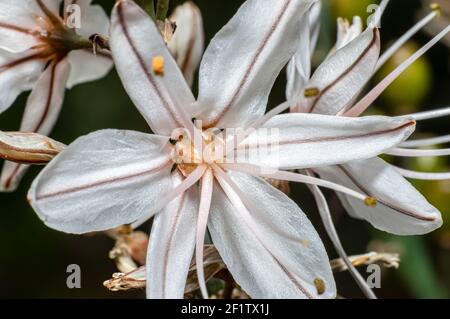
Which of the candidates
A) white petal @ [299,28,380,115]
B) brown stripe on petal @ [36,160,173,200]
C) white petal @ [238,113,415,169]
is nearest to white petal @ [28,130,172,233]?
brown stripe on petal @ [36,160,173,200]

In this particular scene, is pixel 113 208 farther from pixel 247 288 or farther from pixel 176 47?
pixel 176 47

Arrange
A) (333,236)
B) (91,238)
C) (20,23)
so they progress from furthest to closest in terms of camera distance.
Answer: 1. (91,238)
2. (20,23)
3. (333,236)

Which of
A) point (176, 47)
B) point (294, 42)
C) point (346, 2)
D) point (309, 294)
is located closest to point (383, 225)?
point (309, 294)

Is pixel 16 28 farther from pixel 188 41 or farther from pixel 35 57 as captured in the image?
pixel 188 41

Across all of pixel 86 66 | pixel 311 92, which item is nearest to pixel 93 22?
pixel 86 66

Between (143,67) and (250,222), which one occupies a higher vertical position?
(143,67)

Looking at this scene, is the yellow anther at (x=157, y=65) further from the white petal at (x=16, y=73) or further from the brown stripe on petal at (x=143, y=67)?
the white petal at (x=16, y=73)
